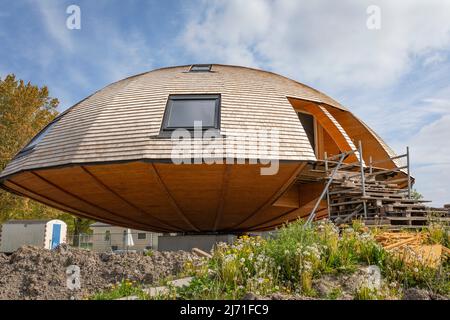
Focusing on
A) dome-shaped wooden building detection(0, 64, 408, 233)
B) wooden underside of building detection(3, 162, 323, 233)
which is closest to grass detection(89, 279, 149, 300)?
dome-shaped wooden building detection(0, 64, 408, 233)

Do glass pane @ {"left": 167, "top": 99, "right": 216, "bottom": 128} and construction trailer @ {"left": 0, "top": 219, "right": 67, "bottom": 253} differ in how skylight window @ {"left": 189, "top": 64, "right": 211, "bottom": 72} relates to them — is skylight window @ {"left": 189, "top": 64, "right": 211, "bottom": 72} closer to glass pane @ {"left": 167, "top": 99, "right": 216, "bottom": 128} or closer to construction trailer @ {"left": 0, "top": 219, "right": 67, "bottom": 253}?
glass pane @ {"left": 167, "top": 99, "right": 216, "bottom": 128}

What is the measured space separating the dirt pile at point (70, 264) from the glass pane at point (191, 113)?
4.16 metres

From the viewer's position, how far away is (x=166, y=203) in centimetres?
1145

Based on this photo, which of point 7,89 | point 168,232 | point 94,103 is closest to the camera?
point 94,103

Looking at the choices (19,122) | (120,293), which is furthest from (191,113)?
(19,122)

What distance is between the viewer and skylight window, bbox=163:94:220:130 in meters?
10.3

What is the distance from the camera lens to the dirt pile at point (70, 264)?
559 centimetres

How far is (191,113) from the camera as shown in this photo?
35.0 ft

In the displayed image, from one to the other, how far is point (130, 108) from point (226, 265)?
23.5 feet

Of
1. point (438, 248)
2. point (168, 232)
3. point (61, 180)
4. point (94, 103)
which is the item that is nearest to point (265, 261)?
point (438, 248)

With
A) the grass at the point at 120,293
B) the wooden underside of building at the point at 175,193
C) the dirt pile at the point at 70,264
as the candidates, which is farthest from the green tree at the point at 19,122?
the grass at the point at 120,293

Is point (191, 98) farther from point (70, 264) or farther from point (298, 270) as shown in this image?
point (298, 270)

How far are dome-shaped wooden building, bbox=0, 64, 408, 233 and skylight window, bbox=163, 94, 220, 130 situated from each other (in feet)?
0.09
